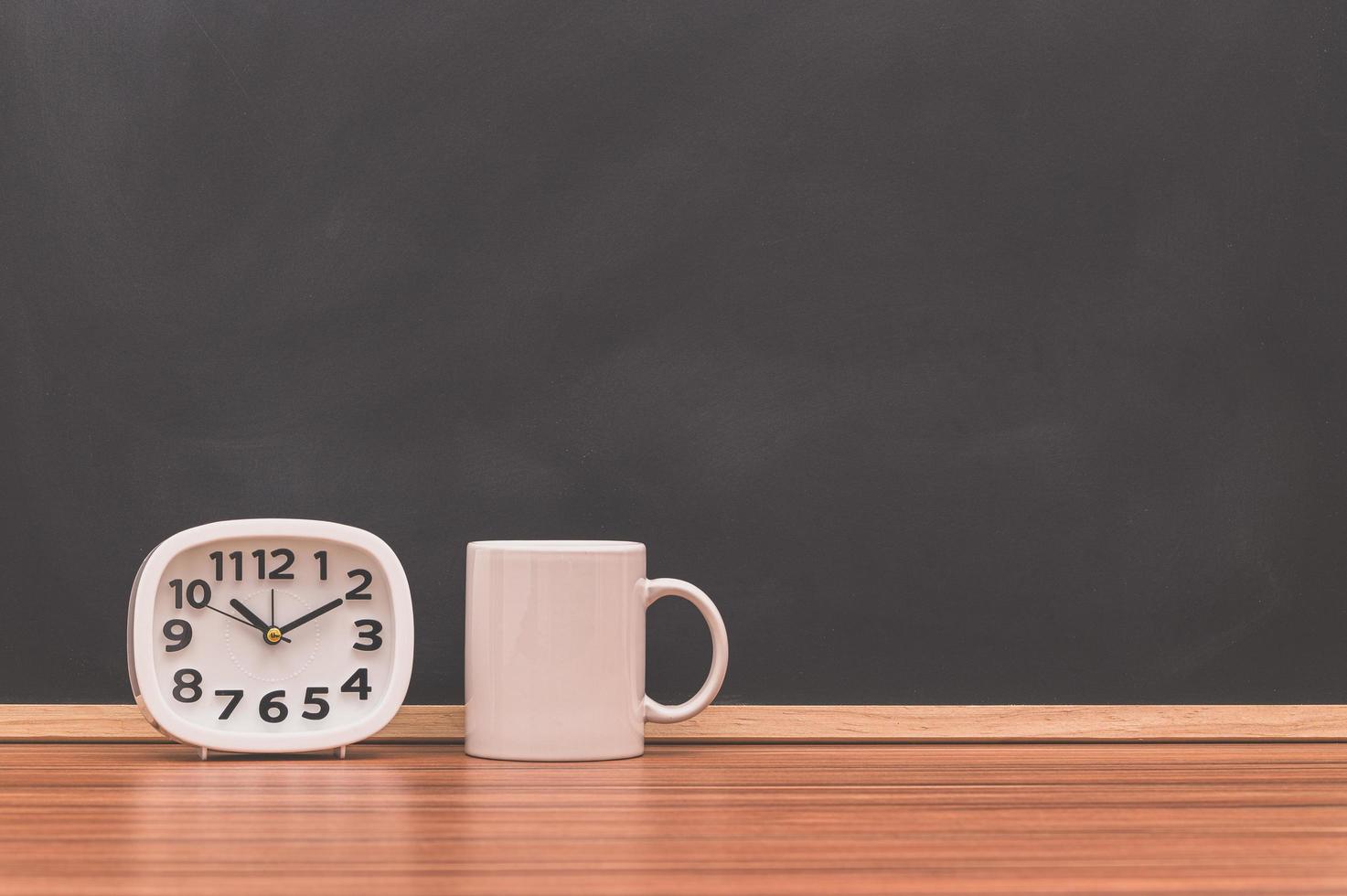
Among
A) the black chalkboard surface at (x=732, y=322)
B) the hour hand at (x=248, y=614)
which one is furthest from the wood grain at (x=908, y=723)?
the hour hand at (x=248, y=614)

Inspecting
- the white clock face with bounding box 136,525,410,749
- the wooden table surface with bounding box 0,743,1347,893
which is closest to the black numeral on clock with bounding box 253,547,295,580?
the white clock face with bounding box 136,525,410,749

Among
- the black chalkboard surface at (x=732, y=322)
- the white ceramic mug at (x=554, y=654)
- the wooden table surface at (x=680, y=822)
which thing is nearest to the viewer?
the wooden table surface at (x=680, y=822)

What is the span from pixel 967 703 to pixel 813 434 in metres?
0.26

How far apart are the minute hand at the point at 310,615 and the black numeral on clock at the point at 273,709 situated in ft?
0.16

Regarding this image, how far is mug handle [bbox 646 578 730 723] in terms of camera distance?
3.13 ft

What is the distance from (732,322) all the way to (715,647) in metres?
0.29

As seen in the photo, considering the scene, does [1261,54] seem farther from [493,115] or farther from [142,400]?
[142,400]

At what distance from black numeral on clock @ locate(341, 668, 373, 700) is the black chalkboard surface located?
0.31ft

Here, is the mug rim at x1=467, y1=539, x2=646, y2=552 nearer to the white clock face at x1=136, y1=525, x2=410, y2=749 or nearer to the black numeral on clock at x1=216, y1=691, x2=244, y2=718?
the white clock face at x1=136, y1=525, x2=410, y2=749

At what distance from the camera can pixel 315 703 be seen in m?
0.95

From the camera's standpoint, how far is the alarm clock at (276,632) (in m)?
0.93

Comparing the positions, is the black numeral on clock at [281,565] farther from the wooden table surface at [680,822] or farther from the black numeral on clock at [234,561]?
the wooden table surface at [680,822]

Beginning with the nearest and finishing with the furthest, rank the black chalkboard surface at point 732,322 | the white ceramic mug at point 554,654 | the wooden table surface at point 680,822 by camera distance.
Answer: the wooden table surface at point 680,822 < the white ceramic mug at point 554,654 < the black chalkboard surface at point 732,322

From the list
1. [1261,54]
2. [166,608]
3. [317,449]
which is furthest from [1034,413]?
[166,608]
